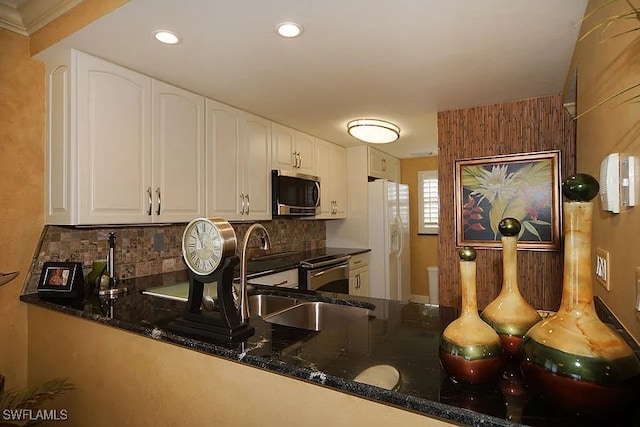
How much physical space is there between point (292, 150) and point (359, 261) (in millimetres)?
1496

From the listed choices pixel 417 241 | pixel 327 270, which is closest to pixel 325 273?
pixel 327 270

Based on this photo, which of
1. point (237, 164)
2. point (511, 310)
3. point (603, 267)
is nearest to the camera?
point (511, 310)

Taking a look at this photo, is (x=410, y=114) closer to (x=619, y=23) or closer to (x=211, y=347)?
(x=619, y=23)

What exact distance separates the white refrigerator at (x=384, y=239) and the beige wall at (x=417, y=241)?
910 millimetres

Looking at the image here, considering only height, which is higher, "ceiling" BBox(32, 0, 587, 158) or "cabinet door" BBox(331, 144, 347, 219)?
"ceiling" BBox(32, 0, 587, 158)

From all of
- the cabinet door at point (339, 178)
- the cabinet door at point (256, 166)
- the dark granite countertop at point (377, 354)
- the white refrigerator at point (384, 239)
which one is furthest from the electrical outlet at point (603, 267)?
the cabinet door at point (339, 178)

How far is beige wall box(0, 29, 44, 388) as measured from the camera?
1.94 meters

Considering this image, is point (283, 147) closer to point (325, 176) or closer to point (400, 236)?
point (325, 176)

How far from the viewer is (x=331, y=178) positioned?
418cm

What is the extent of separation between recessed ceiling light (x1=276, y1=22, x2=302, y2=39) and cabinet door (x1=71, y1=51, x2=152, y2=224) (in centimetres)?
104

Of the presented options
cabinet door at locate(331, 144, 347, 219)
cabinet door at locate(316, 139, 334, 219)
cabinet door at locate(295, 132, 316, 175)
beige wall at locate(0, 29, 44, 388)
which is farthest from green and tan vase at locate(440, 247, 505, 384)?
cabinet door at locate(331, 144, 347, 219)

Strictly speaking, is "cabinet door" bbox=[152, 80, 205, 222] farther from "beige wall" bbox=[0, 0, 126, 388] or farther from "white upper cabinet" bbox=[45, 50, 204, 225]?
"beige wall" bbox=[0, 0, 126, 388]

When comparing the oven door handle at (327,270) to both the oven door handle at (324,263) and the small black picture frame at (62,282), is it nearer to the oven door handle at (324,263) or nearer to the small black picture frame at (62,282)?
the oven door handle at (324,263)

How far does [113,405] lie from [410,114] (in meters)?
2.79
